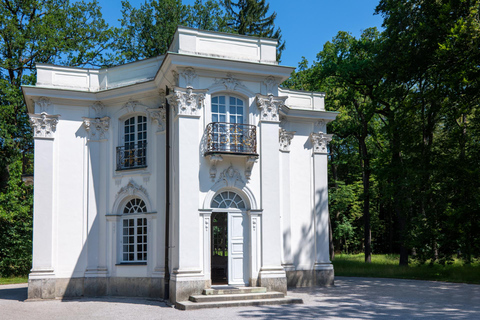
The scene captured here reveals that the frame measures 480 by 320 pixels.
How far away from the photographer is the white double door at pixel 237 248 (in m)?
15.3

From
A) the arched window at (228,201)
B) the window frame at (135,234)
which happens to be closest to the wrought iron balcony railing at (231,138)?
the arched window at (228,201)

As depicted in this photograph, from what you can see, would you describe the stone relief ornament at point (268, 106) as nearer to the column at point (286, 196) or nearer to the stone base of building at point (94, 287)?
the column at point (286, 196)

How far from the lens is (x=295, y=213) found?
19.6 m

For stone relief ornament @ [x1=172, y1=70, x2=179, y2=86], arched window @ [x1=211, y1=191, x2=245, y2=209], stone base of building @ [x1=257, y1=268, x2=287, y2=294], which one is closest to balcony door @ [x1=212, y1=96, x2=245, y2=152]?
stone relief ornament @ [x1=172, y1=70, x2=179, y2=86]

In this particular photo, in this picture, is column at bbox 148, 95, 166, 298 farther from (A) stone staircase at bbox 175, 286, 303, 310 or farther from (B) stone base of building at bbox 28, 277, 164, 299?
(A) stone staircase at bbox 175, 286, 303, 310

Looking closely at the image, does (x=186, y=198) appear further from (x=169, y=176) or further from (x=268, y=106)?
(x=268, y=106)

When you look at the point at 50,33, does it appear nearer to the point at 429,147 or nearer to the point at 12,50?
the point at 12,50

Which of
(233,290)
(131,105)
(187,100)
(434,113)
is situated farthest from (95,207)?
(434,113)

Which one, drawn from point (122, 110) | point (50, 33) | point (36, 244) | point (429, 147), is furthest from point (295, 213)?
point (50, 33)

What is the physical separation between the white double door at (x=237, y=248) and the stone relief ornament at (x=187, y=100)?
345 cm

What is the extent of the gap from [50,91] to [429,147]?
49.4 ft

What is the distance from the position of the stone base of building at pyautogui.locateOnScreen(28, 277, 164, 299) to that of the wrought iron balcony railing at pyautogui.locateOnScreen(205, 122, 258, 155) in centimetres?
489

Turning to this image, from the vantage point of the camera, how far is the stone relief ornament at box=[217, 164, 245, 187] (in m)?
15.5

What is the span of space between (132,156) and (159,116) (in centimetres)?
175
